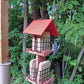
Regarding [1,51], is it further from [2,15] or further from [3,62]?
[2,15]

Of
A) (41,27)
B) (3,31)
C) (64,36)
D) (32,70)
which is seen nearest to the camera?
(3,31)

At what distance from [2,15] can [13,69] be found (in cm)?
224

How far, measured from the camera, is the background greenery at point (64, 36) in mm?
1660

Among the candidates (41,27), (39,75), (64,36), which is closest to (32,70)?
(39,75)

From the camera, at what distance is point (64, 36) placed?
227 cm

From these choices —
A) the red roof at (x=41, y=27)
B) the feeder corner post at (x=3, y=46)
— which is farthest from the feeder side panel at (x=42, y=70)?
the feeder corner post at (x=3, y=46)

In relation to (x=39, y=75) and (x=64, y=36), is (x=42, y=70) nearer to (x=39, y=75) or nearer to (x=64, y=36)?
(x=39, y=75)

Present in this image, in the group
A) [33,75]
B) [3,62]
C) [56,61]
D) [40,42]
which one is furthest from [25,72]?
[3,62]

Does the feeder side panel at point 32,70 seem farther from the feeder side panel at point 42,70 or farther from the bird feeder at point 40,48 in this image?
the feeder side panel at point 42,70

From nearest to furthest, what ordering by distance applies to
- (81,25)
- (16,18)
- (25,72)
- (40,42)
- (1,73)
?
(1,73)
(40,42)
(81,25)
(25,72)
(16,18)

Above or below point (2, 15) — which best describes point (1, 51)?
below

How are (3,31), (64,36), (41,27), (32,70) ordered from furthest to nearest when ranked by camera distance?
1. (64,36)
2. (32,70)
3. (41,27)
4. (3,31)

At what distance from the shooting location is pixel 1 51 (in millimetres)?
725

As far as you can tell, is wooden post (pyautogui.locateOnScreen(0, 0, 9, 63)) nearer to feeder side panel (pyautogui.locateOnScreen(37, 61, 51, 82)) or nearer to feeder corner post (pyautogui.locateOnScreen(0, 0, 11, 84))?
feeder corner post (pyautogui.locateOnScreen(0, 0, 11, 84))
